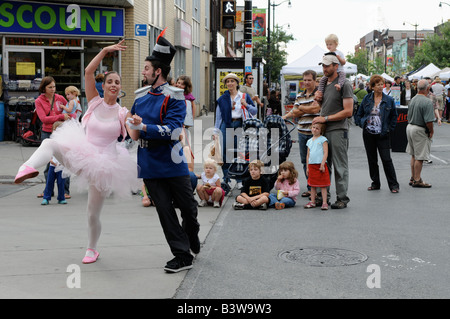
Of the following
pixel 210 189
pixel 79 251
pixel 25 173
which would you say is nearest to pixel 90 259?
pixel 79 251

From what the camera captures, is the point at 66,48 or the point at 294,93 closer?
the point at 66,48

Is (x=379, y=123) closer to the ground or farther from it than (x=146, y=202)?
farther from it

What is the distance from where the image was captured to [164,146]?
18.4ft

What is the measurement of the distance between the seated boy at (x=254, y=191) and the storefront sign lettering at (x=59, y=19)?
11.5 m

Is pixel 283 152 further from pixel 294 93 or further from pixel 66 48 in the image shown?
pixel 294 93

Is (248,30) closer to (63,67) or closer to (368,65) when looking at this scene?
(63,67)

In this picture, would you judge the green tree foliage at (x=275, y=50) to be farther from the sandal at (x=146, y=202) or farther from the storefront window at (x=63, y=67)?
the sandal at (x=146, y=202)

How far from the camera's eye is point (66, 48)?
63.0 ft

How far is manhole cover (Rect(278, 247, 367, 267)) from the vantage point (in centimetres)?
610

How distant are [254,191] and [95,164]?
3977 millimetres

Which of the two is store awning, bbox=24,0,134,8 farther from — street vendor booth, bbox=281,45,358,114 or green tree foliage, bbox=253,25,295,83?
green tree foliage, bbox=253,25,295,83

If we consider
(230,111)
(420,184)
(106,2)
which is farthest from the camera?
(106,2)

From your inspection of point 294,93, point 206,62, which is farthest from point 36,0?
point 206,62

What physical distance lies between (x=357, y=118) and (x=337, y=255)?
5.01 metres
